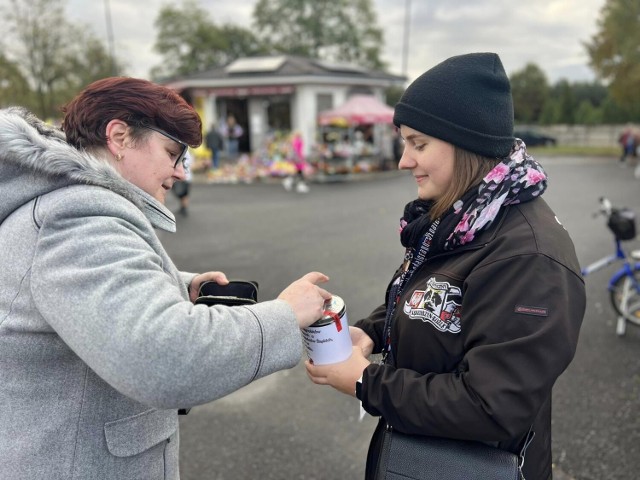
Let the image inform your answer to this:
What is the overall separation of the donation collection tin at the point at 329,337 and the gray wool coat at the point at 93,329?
0.67ft

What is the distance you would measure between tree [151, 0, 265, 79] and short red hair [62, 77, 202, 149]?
4169 centimetres

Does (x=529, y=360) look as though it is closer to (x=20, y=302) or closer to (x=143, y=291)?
(x=143, y=291)

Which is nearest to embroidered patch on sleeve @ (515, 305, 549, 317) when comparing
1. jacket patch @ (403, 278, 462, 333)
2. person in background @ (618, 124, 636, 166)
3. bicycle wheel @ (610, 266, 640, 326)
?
jacket patch @ (403, 278, 462, 333)

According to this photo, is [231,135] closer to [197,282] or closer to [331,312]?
[197,282]

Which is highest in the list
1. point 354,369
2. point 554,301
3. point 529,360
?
point 554,301

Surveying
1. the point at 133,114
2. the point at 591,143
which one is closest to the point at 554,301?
the point at 133,114

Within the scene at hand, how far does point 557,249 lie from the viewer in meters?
1.32

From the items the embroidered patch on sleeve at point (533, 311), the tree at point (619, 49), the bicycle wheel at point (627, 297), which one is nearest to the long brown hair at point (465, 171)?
the embroidered patch on sleeve at point (533, 311)

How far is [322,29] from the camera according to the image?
143ft

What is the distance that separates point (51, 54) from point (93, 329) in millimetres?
28730

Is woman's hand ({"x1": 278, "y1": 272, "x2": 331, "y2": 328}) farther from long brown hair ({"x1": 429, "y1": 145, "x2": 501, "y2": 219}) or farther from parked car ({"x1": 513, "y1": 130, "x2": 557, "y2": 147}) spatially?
parked car ({"x1": 513, "y1": 130, "x2": 557, "y2": 147})

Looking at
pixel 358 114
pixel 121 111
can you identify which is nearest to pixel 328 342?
pixel 121 111

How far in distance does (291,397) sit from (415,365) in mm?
2514

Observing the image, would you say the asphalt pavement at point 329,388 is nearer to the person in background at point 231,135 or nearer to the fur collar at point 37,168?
the fur collar at point 37,168
